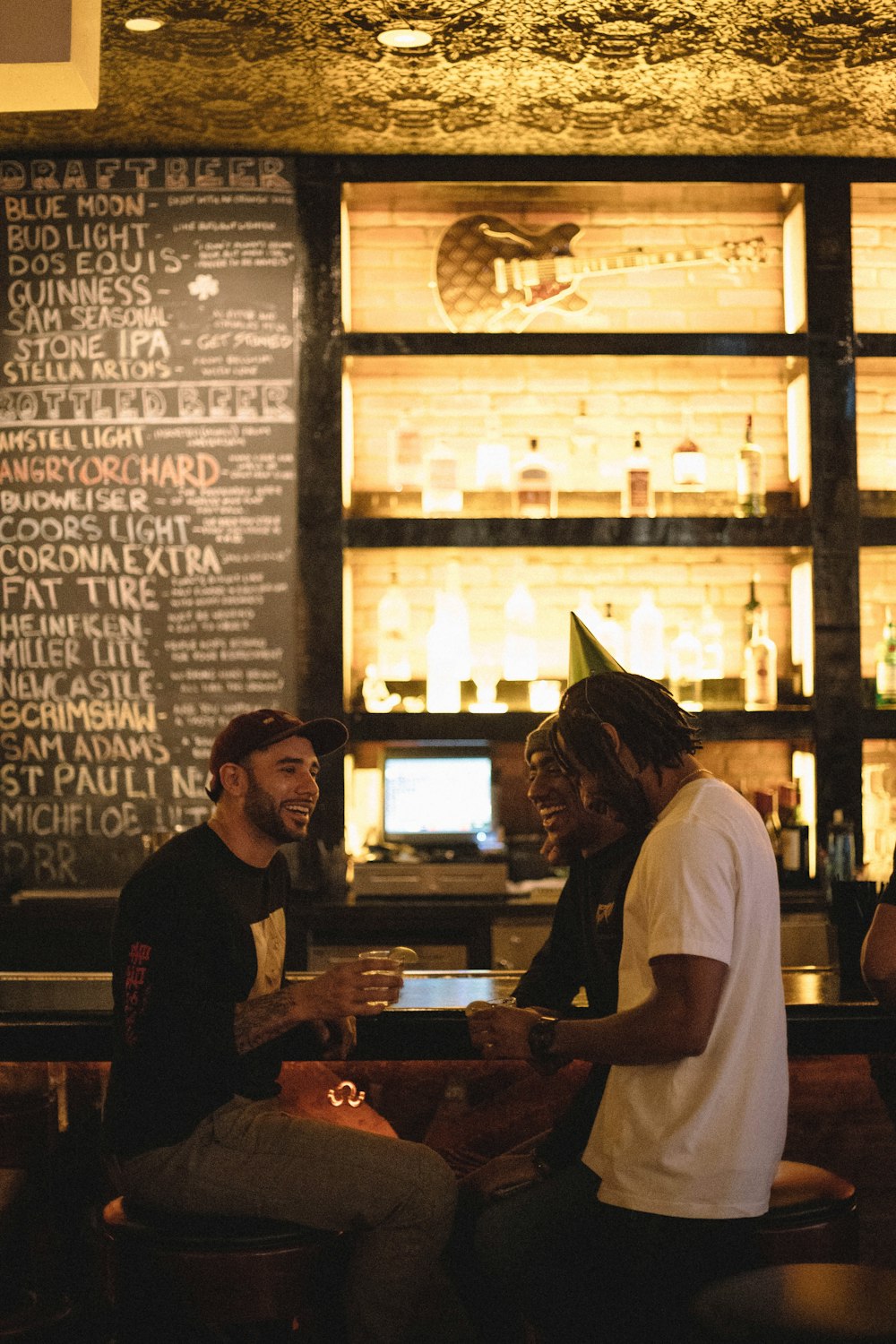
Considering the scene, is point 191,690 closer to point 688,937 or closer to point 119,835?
point 119,835

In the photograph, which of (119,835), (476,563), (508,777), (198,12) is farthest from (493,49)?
(119,835)

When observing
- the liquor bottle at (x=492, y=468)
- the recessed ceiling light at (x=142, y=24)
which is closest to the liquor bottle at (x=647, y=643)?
the liquor bottle at (x=492, y=468)

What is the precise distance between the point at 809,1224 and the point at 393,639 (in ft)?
9.61

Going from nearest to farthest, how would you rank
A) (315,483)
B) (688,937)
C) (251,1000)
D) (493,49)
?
(688,937)
(251,1000)
(493,49)
(315,483)

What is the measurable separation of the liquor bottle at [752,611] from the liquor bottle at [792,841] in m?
0.56

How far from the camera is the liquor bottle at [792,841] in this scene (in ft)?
14.5

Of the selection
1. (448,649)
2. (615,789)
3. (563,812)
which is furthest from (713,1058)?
(448,649)

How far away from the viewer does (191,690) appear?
14.8 feet

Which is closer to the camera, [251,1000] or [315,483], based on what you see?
[251,1000]

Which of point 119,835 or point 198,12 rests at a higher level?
point 198,12

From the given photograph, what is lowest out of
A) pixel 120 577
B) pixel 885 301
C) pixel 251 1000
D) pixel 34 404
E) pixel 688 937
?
pixel 251 1000

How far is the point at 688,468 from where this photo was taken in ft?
15.3

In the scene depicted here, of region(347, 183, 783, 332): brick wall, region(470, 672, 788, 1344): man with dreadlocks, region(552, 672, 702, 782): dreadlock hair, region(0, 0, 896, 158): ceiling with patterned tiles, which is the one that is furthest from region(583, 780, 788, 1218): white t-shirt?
region(347, 183, 783, 332): brick wall

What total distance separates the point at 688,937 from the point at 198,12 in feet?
9.37
